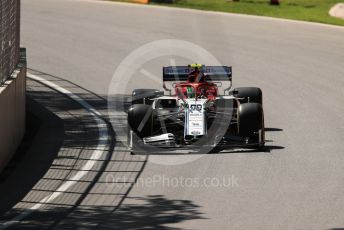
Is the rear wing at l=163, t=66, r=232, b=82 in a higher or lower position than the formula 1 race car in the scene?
higher

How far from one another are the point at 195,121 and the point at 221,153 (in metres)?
0.74

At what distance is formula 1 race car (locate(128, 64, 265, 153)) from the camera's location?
59.0ft

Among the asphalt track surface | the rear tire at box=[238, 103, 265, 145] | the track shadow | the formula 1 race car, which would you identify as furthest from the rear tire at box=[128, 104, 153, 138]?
the track shadow

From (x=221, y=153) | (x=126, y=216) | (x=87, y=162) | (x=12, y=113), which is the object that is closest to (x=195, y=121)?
(x=221, y=153)

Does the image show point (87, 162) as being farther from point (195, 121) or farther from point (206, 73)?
point (206, 73)

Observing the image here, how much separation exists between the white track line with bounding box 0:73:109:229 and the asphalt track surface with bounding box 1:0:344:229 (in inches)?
5.3

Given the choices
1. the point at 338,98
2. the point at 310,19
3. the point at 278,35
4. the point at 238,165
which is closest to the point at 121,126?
the point at 238,165

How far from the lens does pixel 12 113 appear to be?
58.6ft

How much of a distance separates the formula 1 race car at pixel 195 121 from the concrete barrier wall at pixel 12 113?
6.70 ft

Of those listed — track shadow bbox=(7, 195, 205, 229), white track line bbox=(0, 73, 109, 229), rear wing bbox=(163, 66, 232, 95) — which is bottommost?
track shadow bbox=(7, 195, 205, 229)

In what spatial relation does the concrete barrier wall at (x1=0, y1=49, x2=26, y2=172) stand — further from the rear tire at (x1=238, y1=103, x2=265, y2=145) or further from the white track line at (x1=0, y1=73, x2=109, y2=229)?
the rear tire at (x1=238, y1=103, x2=265, y2=145)

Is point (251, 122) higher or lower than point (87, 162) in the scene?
higher

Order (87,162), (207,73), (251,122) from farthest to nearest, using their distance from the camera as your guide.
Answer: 1. (207,73)
2. (251,122)
3. (87,162)

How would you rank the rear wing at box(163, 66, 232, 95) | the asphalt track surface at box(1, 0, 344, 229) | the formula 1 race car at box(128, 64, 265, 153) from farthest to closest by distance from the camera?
the rear wing at box(163, 66, 232, 95)
the formula 1 race car at box(128, 64, 265, 153)
the asphalt track surface at box(1, 0, 344, 229)
